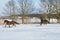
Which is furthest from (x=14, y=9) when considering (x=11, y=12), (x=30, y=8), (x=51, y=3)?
(x=51, y=3)

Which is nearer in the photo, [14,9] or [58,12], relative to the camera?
[58,12]

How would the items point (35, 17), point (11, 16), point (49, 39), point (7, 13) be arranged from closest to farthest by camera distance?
1. point (49, 39)
2. point (11, 16)
3. point (7, 13)
4. point (35, 17)

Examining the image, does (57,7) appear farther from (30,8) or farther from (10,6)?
(10,6)

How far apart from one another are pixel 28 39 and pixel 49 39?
99 cm

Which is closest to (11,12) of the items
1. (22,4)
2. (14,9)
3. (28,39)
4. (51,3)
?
(14,9)

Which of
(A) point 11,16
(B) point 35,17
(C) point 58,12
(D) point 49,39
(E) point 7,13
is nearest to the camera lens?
(D) point 49,39

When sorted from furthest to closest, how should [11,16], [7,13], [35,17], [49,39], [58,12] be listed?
1. [35,17]
2. [7,13]
3. [11,16]
4. [58,12]
5. [49,39]

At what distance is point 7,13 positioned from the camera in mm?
36500

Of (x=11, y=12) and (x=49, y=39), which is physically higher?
(x=11, y=12)

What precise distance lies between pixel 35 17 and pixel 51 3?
8357mm

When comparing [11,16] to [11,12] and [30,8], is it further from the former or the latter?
[30,8]

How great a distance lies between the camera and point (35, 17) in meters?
40.9

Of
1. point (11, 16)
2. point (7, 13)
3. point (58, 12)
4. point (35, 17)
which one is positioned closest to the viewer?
point (58, 12)

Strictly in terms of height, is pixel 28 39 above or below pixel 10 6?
below
